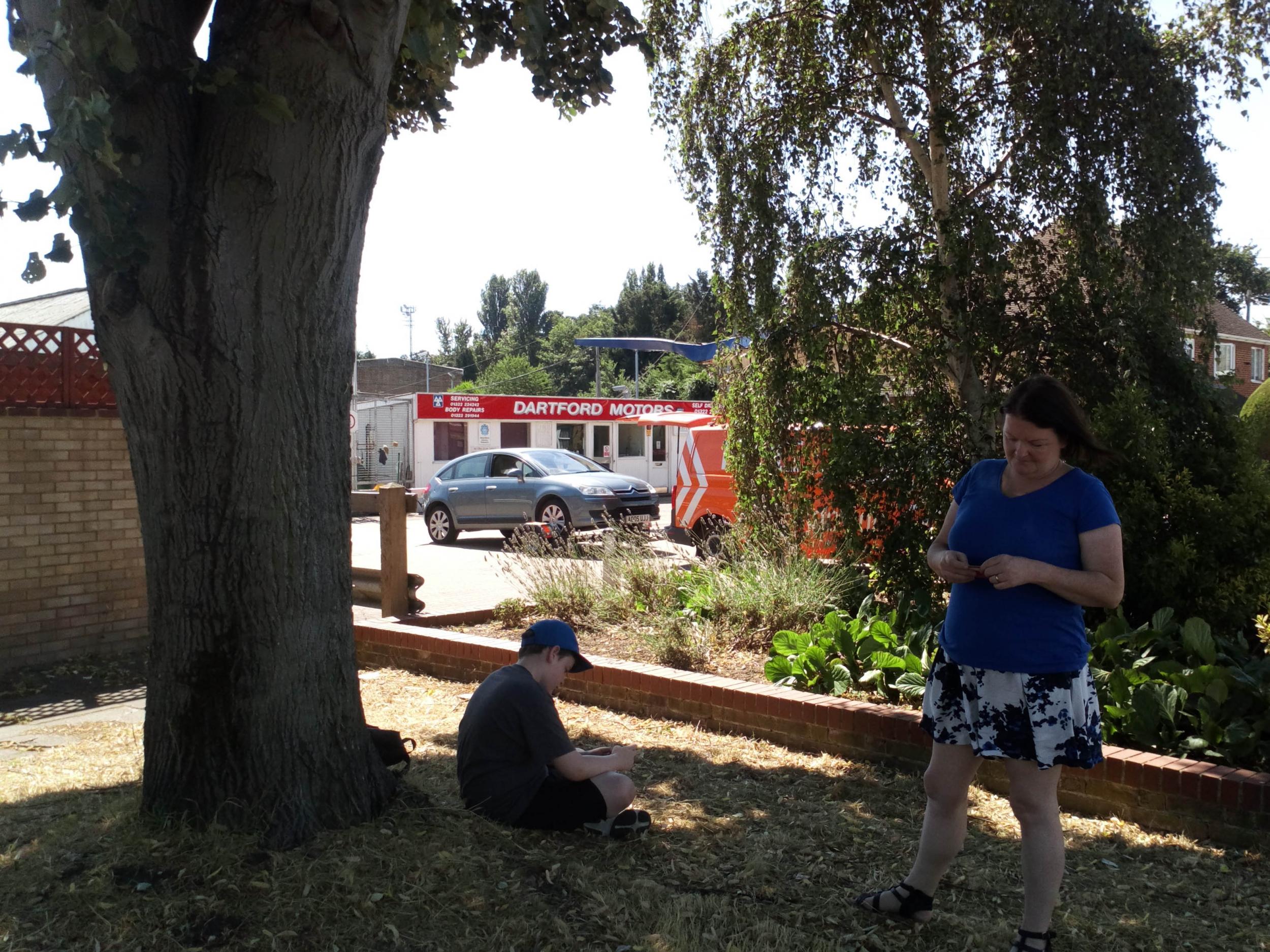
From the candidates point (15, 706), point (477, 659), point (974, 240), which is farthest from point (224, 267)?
point (974, 240)

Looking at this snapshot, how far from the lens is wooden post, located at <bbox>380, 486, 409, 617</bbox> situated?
9023 millimetres

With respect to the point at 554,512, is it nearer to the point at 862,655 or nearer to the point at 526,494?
the point at 526,494

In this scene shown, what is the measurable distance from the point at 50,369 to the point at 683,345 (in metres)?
14.0

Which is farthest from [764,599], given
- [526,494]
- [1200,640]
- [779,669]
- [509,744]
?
[526,494]

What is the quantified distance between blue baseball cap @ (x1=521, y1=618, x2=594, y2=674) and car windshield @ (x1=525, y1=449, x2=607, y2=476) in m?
14.4

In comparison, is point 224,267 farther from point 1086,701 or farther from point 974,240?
point 974,240

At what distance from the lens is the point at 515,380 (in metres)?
74.9

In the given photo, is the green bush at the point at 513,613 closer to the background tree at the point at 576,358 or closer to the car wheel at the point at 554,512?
the car wheel at the point at 554,512

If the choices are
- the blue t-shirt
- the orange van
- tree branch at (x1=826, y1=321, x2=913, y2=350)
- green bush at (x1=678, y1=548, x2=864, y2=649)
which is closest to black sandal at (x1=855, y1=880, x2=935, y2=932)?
the blue t-shirt

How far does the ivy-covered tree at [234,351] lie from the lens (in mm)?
3793

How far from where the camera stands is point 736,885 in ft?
12.6

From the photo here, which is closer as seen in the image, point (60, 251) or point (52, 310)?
point (60, 251)

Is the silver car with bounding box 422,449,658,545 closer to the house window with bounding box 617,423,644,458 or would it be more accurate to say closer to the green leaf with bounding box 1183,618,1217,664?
the green leaf with bounding box 1183,618,1217,664

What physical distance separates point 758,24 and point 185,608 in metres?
6.95
